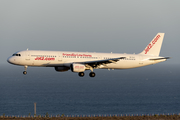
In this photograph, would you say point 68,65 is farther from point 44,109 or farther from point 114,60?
point 44,109

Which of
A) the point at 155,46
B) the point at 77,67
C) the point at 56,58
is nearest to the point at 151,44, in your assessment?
the point at 155,46

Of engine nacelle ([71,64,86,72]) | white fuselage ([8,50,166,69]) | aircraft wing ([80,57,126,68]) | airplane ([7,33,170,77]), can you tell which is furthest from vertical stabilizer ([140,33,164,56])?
engine nacelle ([71,64,86,72])

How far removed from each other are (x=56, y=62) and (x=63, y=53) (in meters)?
2.88

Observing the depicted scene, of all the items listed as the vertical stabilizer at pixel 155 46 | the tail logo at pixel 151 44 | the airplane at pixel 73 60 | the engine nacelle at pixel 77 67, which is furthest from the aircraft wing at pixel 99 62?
the tail logo at pixel 151 44

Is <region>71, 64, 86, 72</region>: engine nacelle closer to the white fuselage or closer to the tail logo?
the white fuselage

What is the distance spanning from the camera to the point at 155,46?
256 ft

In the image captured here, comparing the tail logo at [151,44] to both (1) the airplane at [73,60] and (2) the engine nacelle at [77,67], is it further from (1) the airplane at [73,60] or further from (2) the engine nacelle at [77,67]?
(2) the engine nacelle at [77,67]

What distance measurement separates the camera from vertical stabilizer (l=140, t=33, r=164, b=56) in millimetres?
76625

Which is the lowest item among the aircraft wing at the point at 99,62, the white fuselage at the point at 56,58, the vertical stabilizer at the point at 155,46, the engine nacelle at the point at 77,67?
the engine nacelle at the point at 77,67

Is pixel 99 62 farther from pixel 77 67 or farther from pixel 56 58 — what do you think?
pixel 56 58

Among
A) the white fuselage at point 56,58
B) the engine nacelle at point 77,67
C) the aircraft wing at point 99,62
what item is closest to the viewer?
the engine nacelle at point 77,67

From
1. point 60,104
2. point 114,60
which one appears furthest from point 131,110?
point 114,60

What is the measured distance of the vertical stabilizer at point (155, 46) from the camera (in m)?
76.6

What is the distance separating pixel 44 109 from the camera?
185375 millimetres
